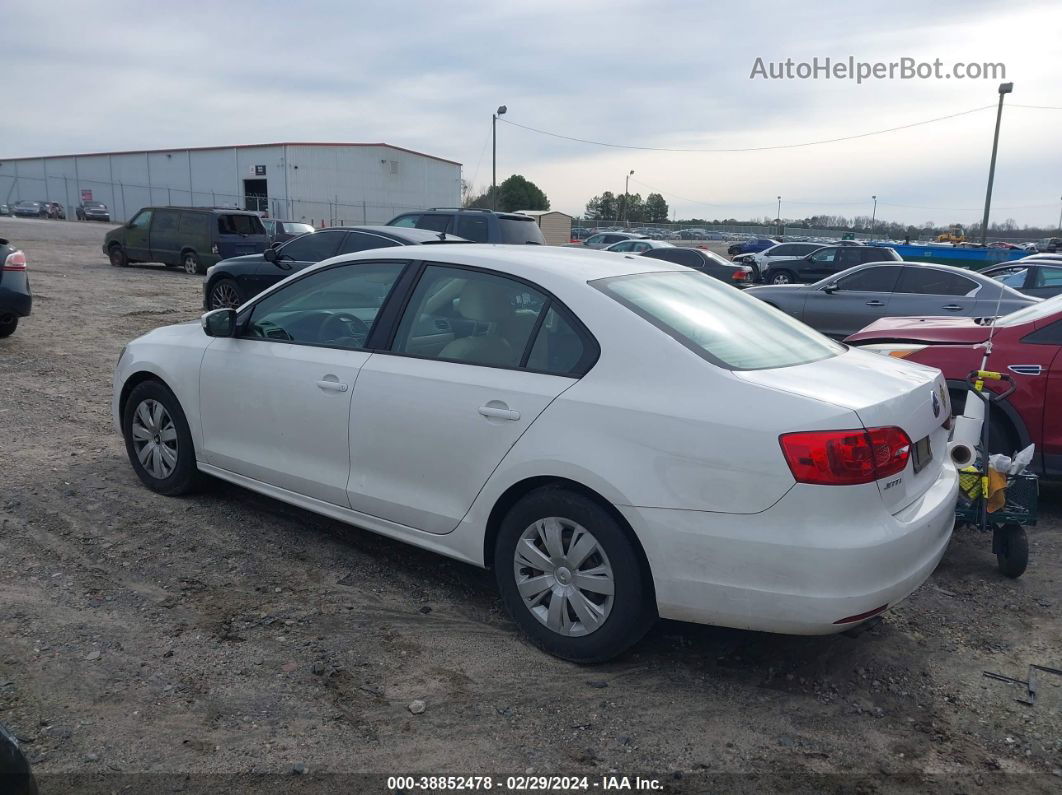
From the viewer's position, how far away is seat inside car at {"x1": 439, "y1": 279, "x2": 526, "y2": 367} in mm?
3828

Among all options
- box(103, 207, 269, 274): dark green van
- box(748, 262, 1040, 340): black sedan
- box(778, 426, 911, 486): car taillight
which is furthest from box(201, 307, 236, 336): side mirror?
box(103, 207, 269, 274): dark green van

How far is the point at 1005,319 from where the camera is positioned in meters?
5.80

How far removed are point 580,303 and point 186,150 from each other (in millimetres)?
56640

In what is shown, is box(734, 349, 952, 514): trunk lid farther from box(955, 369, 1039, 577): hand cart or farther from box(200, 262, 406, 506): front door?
box(200, 262, 406, 506): front door

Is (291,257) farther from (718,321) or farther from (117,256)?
(117,256)

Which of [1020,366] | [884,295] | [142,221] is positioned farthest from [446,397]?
[142,221]

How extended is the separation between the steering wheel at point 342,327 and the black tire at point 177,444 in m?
1.20

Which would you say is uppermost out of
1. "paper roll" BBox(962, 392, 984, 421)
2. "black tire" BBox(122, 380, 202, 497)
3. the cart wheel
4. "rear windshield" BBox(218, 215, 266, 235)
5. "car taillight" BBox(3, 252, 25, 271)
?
"rear windshield" BBox(218, 215, 266, 235)

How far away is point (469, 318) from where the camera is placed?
4023mm

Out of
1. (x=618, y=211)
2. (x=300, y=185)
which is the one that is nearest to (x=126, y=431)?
(x=300, y=185)

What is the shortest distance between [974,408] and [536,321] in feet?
8.44

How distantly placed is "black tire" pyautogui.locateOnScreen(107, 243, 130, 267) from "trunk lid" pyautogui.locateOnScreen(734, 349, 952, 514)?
22.7m

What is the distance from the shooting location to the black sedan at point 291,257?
11406mm

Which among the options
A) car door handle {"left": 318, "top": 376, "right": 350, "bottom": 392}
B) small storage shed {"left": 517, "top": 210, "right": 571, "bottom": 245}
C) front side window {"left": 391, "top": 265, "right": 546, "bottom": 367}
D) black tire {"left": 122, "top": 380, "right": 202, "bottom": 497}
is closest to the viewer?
front side window {"left": 391, "top": 265, "right": 546, "bottom": 367}
